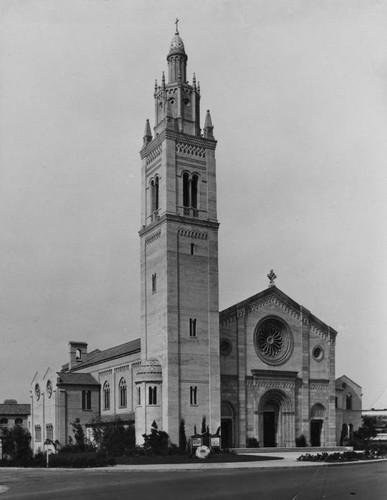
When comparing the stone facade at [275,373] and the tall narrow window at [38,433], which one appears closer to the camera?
the stone facade at [275,373]

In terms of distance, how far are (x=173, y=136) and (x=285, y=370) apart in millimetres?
21664

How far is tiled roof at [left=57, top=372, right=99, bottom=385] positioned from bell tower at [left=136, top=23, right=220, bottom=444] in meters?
13.6

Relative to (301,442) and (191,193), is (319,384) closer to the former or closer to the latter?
(301,442)

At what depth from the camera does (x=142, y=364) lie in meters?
55.8

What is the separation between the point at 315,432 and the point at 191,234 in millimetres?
20789

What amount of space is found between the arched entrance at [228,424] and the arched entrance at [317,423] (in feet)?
27.3

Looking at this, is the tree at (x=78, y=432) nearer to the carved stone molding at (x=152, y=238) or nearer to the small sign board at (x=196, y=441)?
the small sign board at (x=196, y=441)

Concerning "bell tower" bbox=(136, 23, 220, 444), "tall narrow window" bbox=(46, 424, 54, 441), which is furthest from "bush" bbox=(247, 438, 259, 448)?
"tall narrow window" bbox=(46, 424, 54, 441)

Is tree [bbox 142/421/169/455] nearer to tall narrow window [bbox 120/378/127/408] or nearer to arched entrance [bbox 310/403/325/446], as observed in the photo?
tall narrow window [bbox 120/378/127/408]

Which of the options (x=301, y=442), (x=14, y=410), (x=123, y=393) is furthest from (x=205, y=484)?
(x=14, y=410)

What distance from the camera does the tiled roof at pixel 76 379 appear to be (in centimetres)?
6844

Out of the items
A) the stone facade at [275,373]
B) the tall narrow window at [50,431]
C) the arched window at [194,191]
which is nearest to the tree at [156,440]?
the stone facade at [275,373]

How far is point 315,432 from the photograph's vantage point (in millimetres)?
63250

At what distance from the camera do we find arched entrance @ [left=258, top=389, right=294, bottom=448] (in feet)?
198
